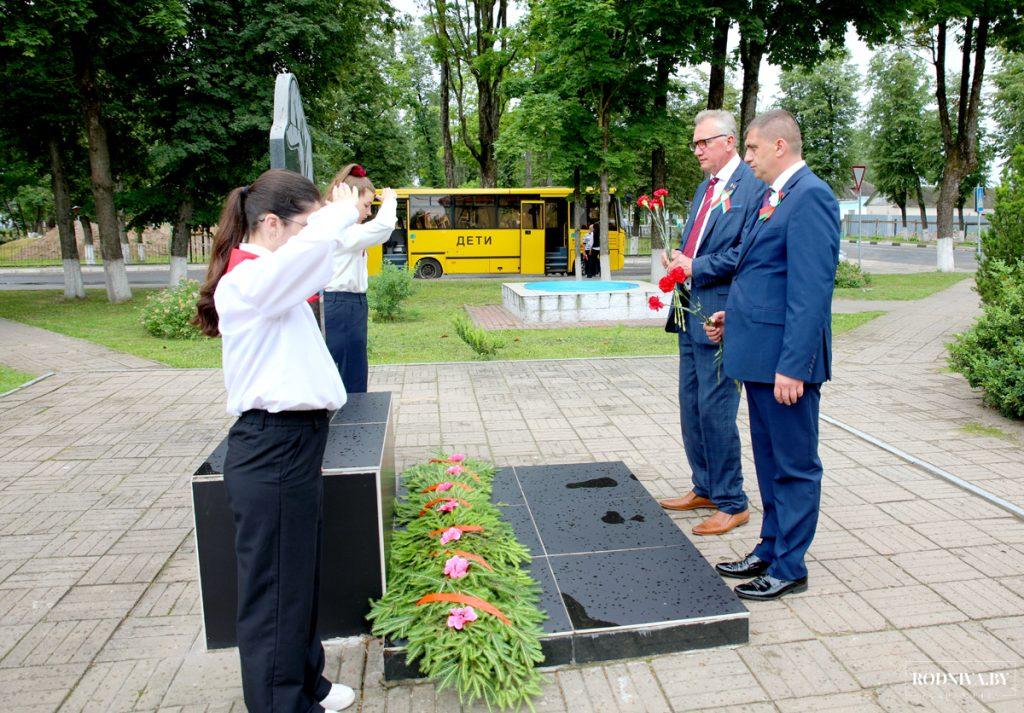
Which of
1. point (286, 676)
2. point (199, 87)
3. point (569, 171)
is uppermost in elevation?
point (199, 87)

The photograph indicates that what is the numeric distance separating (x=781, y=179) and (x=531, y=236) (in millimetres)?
22601

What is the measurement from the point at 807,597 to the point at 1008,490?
2.15m

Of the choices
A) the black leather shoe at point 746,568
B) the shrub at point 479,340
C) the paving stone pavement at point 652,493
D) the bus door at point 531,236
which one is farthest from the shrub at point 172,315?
the bus door at point 531,236

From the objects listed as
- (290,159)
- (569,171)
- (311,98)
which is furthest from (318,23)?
(290,159)

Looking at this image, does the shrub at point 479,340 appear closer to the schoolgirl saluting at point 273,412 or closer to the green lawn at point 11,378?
the green lawn at point 11,378

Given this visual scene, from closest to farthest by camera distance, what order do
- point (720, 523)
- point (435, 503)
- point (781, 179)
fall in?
point (781, 179), point (435, 503), point (720, 523)

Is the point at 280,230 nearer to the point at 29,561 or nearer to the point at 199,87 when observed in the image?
the point at 29,561

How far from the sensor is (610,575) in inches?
137

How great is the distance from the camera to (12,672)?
3014 millimetres

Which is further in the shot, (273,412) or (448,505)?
(448,505)

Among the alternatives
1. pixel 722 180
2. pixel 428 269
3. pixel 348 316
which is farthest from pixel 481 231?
pixel 722 180

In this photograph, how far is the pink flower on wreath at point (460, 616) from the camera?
113 inches

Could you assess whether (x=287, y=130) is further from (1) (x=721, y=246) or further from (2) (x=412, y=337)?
(2) (x=412, y=337)

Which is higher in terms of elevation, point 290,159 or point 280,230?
point 290,159
